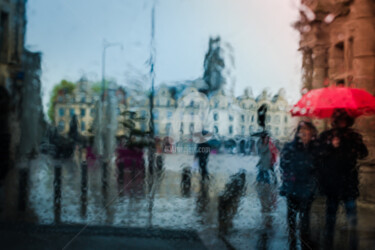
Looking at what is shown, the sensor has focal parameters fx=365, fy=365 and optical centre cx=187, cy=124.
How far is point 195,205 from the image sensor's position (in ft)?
17.1

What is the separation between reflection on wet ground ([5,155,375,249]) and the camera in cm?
381

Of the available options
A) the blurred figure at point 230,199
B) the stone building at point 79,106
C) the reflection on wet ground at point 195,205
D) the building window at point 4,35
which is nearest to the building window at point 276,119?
the reflection on wet ground at point 195,205

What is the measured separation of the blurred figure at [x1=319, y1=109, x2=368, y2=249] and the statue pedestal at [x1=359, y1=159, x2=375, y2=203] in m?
1.35

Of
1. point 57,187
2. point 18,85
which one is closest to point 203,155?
point 57,187

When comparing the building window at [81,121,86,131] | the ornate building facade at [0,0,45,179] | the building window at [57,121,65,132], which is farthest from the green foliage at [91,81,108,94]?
the ornate building facade at [0,0,45,179]

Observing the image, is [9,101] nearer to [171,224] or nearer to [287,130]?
[171,224]

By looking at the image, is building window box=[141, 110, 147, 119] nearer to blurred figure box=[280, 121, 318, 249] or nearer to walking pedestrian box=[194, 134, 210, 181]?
walking pedestrian box=[194, 134, 210, 181]

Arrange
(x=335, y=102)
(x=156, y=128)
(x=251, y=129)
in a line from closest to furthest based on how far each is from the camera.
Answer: (x=335, y=102)
(x=251, y=129)
(x=156, y=128)

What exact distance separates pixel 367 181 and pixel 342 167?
168 centimetres

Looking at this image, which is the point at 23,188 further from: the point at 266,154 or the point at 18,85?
the point at 266,154

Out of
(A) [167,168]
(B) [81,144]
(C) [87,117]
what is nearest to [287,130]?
(C) [87,117]

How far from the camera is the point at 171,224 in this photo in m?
4.22

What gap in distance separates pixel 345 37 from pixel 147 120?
296 cm

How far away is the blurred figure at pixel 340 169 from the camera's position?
9.91 ft
